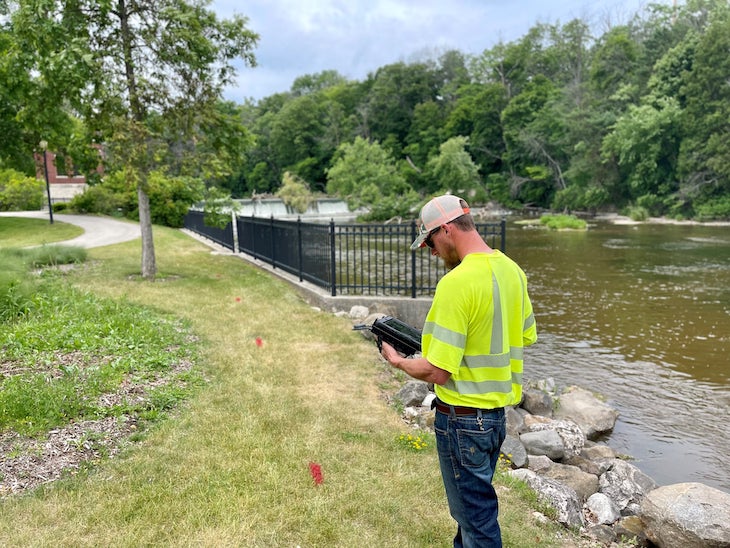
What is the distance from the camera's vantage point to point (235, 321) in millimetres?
8359

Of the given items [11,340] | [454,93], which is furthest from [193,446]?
[454,93]

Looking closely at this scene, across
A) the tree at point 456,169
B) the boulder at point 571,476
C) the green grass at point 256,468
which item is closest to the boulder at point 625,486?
the boulder at point 571,476

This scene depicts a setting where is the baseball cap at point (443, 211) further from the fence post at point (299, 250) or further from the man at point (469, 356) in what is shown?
the fence post at point (299, 250)

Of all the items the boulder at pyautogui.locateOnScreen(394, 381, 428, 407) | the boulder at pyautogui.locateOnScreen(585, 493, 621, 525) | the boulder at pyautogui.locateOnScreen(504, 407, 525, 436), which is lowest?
the boulder at pyautogui.locateOnScreen(585, 493, 621, 525)

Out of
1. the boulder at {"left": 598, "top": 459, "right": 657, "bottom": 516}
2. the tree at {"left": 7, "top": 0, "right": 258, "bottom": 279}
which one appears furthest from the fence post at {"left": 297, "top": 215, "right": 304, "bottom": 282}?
the boulder at {"left": 598, "top": 459, "right": 657, "bottom": 516}

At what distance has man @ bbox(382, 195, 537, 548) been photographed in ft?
7.09

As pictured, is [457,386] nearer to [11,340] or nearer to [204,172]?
[11,340]

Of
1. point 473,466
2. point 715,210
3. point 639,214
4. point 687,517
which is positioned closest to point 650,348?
point 687,517

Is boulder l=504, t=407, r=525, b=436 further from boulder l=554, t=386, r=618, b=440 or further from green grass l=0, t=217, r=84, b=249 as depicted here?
green grass l=0, t=217, r=84, b=249

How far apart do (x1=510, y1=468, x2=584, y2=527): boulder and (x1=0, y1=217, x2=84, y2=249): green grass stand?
19662 mm

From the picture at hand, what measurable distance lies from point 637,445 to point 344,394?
3.46 meters

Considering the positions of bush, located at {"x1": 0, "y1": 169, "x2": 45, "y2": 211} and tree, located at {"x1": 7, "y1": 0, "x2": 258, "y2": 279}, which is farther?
bush, located at {"x1": 0, "y1": 169, "x2": 45, "y2": 211}

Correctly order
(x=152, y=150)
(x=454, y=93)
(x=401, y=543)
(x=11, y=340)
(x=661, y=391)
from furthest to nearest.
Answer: (x=454, y=93) < (x=152, y=150) < (x=661, y=391) < (x=11, y=340) < (x=401, y=543)

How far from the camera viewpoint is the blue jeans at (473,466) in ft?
7.45
